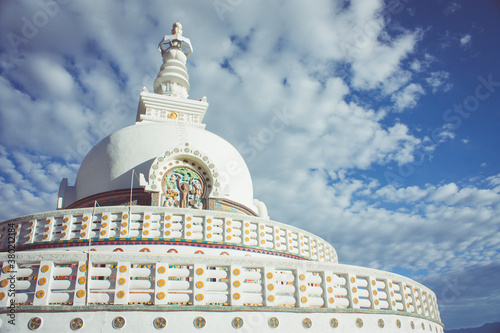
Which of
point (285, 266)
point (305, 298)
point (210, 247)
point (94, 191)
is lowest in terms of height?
point (305, 298)

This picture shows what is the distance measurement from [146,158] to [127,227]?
397 cm

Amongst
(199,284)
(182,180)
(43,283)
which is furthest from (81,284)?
(182,180)

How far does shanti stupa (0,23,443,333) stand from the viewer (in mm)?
5648

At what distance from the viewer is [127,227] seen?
31.2 feet

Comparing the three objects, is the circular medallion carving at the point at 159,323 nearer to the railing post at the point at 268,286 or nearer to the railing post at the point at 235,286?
the railing post at the point at 235,286

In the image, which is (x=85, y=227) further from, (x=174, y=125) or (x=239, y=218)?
(x=174, y=125)

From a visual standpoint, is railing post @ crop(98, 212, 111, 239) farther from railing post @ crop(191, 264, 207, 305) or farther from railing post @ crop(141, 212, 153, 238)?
railing post @ crop(191, 264, 207, 305)

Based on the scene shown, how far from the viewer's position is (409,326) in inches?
286

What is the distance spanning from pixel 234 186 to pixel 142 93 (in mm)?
7146

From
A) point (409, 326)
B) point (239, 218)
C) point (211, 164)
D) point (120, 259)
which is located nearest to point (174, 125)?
point (211, 164)

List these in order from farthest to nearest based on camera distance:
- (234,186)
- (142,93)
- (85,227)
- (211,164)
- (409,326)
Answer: (142,93) → (234,186) → (211,164) → (85,227) → (409,326)

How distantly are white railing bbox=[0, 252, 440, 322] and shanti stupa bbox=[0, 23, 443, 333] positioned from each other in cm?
2

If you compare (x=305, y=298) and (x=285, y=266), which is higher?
(x=285, y=266)

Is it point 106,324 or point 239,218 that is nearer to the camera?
point 106,324
